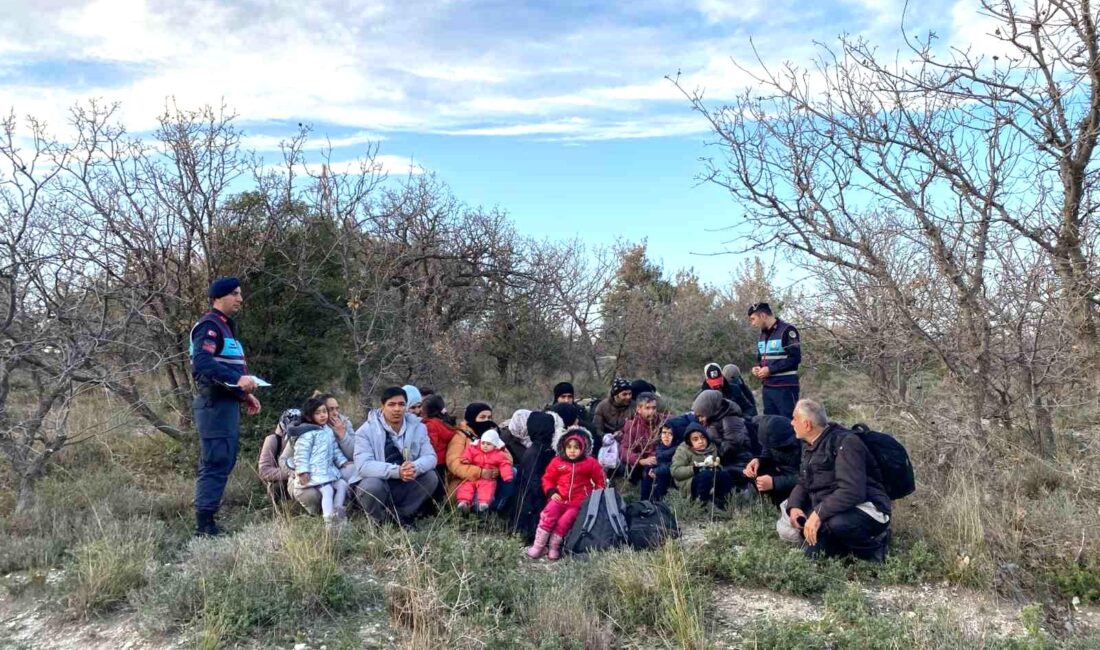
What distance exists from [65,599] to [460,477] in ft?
9.04

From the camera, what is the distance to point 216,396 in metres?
5.46

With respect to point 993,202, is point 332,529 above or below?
below

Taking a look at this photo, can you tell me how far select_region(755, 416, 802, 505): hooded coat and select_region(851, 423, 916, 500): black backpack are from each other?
1.06 metres

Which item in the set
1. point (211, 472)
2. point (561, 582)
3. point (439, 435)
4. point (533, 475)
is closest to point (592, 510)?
point (533, 475)

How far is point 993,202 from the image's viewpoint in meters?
5.83

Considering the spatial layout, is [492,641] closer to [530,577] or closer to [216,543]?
[530,577]

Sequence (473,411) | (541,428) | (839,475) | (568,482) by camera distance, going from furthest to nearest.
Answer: (473,411) → (541,428) → (568,482) → (839,475)

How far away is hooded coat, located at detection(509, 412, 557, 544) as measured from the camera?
18.8 feet

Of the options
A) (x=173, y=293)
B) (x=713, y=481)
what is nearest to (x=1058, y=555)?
(x=713, y=481)

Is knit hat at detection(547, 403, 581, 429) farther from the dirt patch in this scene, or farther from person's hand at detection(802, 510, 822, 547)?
the dirt patch

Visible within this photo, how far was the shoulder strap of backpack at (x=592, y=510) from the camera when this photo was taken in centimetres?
534

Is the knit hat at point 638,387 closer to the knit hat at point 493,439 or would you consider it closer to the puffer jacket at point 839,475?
the knit hat at point 493,439

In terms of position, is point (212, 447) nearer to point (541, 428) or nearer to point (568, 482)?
point (541, 428)

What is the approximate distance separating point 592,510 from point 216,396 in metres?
2.77
